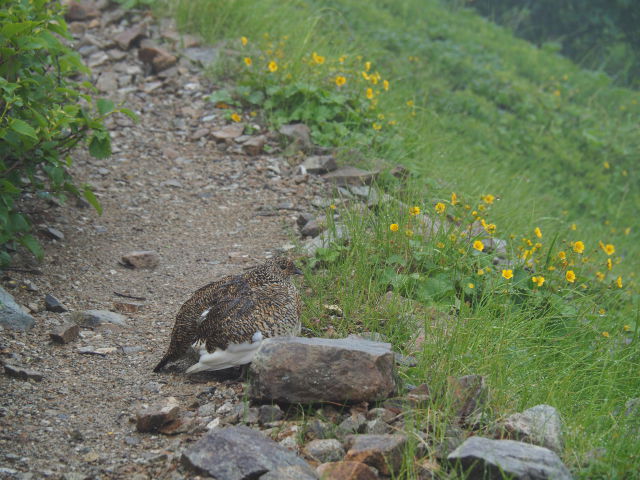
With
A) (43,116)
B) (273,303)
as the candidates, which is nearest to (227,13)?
(43,116)

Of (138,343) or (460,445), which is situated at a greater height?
(460,445)

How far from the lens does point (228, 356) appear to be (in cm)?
321

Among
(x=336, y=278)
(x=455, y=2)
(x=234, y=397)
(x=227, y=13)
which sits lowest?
(x=234, y=397)

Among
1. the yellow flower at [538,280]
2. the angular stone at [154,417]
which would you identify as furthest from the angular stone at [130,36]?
the angular stone at [154,417]

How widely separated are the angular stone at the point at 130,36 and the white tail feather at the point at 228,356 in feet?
17.2

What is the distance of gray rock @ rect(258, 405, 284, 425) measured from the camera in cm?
301

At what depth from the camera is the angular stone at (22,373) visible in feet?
11.0

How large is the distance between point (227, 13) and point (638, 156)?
6.12 metres

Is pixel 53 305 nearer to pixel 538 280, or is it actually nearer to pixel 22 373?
pixel 22 373

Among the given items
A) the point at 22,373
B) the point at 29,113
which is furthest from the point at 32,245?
the point at 22,373

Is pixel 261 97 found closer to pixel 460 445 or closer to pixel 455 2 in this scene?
pixel 460 445

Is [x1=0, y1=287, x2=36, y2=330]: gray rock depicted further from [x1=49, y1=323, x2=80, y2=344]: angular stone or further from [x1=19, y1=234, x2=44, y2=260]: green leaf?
[x1=19, y1=234, x2=44, y2=260]: green leaf

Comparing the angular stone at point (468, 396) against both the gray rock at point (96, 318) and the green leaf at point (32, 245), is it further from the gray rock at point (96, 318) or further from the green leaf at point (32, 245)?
the green leaf at point (32, 245)

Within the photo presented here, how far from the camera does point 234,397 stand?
3217mm
